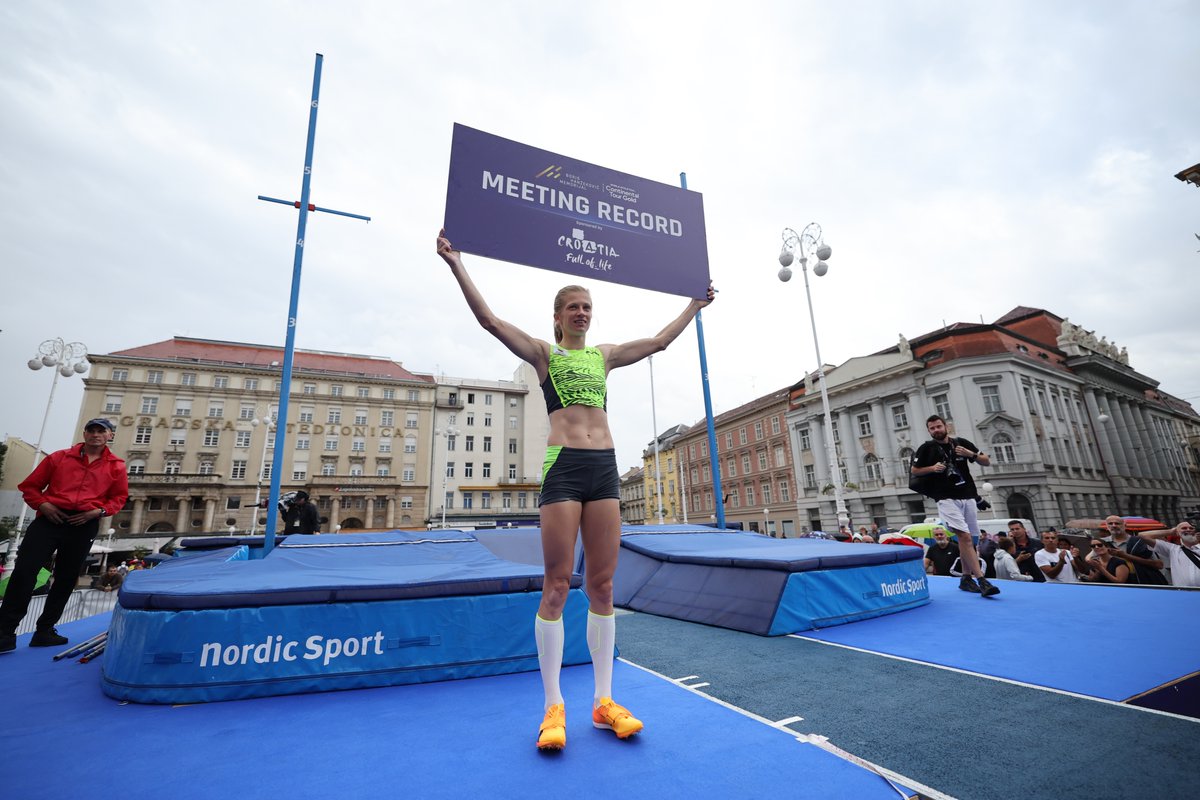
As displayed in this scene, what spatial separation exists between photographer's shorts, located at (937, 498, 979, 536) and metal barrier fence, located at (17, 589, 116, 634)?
1024 cm

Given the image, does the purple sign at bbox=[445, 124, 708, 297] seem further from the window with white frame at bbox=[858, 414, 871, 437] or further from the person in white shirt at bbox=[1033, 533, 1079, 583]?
the window with white frame at bbox=[858, 414, 871, 437]

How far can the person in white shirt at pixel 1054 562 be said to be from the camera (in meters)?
7.16

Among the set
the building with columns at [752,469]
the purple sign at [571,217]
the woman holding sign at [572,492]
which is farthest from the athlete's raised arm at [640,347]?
the building with columns at [752,469]

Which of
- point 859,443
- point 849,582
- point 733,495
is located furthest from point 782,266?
point 733,495

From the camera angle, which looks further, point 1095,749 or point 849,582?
point 849,582

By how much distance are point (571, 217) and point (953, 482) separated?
518cm

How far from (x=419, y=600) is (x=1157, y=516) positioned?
55.6m

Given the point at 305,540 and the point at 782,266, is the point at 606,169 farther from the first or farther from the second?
the point at 782,266

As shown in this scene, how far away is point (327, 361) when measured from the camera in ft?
151

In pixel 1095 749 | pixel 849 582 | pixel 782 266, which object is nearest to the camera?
pixel 1095 749

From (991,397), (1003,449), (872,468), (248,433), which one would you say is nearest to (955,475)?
(1003,449)

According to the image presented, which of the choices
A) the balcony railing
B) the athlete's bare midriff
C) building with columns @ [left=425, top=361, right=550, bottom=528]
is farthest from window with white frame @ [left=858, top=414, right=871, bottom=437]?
the balcony railing

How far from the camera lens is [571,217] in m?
5.70

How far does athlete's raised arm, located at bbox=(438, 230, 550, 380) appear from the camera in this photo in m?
2.71
